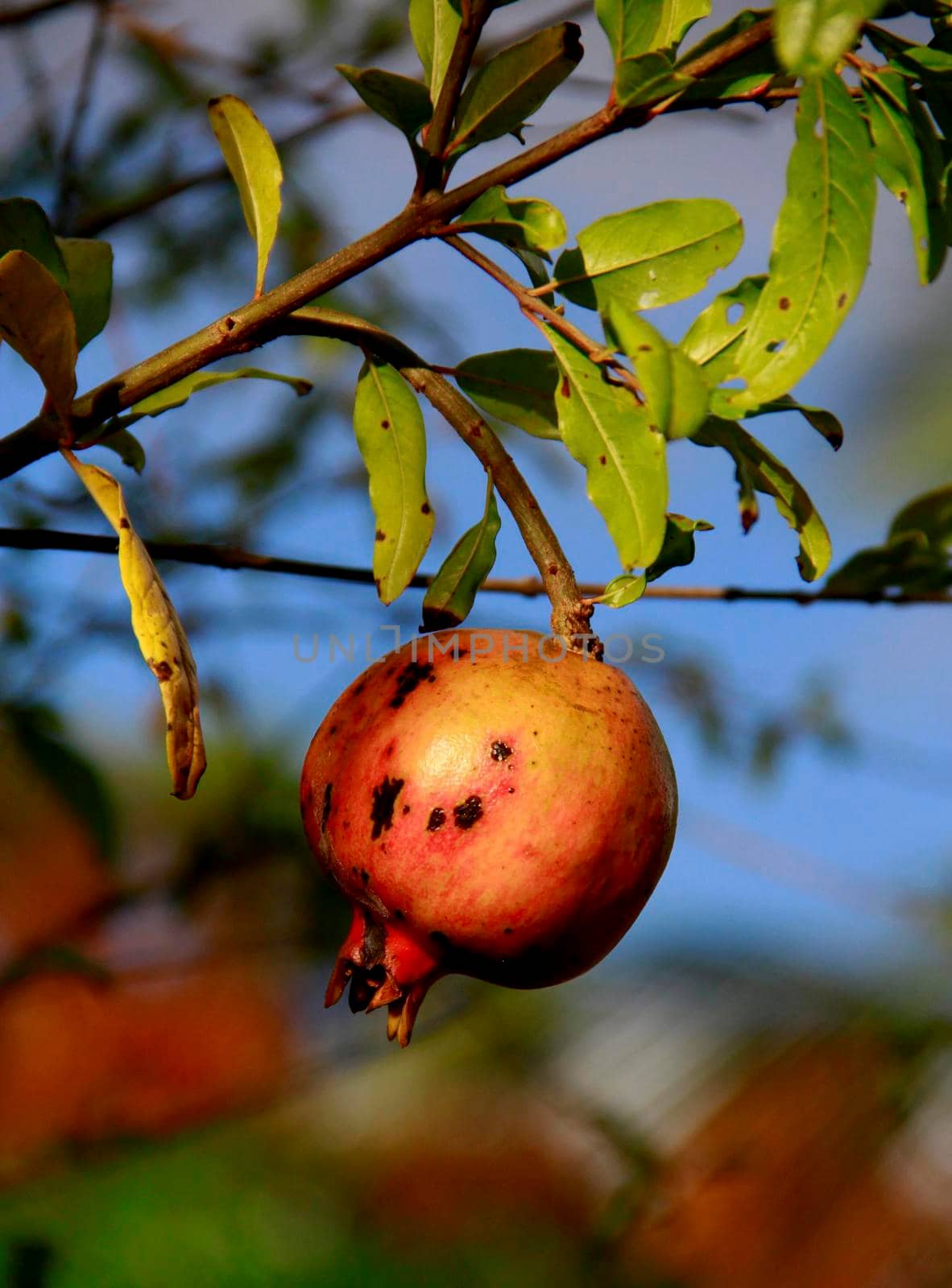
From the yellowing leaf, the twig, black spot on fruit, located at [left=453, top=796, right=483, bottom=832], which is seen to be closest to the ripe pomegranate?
black spot on fruit, located at [left=453, top=796, right=483, bottom=832]

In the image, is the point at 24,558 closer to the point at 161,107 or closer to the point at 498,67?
the point at 161,107

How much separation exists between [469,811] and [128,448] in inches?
12.5

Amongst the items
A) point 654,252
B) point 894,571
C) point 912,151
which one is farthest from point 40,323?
point 894,571

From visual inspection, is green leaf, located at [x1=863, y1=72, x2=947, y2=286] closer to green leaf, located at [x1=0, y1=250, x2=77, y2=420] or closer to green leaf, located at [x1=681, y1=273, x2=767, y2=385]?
green leaf, located at [x1=681, y1=273, x2=767, y2=385]

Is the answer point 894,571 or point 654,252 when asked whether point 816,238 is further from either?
point 894,571

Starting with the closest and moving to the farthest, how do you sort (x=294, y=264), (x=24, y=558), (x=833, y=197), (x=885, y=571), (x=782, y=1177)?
(x=833, y=197), (x=885, y=571), (x=24, y=558), (x=294, y=264), (x=782, y=1177)

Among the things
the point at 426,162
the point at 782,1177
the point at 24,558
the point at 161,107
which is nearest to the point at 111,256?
the point at 426,162

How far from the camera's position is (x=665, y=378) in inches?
16.9

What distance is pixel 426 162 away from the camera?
0.52 m

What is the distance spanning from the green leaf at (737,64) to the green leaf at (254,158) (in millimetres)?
239

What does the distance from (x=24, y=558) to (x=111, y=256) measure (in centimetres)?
85

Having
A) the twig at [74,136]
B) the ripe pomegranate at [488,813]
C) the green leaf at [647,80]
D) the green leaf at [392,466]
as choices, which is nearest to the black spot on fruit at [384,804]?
the ripe pomegranate at [488,813]

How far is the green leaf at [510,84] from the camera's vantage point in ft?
1.70

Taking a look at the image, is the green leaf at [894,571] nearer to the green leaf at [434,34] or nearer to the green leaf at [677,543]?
the green leaf at [677,543]
